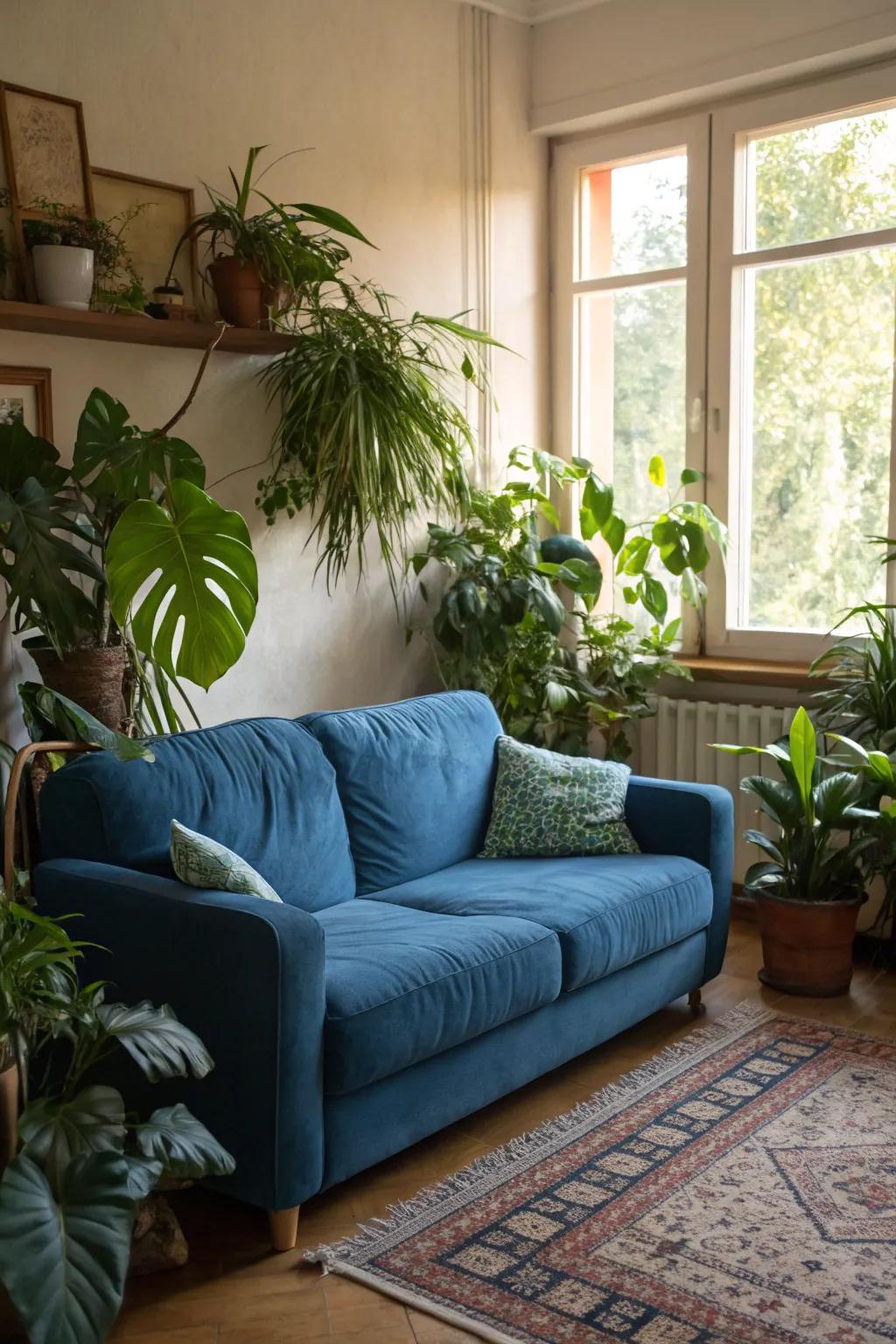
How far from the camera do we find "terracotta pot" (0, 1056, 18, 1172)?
87.7 inches

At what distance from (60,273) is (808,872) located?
2.57 metres

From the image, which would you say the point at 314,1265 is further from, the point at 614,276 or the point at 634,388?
the point at 614,276

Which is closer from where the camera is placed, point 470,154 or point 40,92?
point 40,92

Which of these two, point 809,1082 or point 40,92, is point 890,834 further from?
point 40,92

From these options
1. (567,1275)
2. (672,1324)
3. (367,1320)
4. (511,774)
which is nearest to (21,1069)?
(367,1320)

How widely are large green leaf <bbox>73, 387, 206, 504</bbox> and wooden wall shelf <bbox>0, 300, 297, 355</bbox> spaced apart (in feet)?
0.65

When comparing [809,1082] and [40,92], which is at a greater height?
[40,92]

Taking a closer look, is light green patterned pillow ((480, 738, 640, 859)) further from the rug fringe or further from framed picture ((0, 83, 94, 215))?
framed picture ((0, 83, 94, 215))

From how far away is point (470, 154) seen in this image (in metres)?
4.63

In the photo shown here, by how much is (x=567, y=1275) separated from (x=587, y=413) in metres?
3.39

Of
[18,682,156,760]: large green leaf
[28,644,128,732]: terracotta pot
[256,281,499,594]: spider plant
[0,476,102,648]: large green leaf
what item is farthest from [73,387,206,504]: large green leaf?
[256,281,499,594]: spider plant

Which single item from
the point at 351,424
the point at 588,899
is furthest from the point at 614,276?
the point at 588,899

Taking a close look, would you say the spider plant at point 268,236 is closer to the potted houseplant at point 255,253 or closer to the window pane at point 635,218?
the potted houseplant at point 255,253

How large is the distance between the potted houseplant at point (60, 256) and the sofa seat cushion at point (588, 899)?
1.68m
